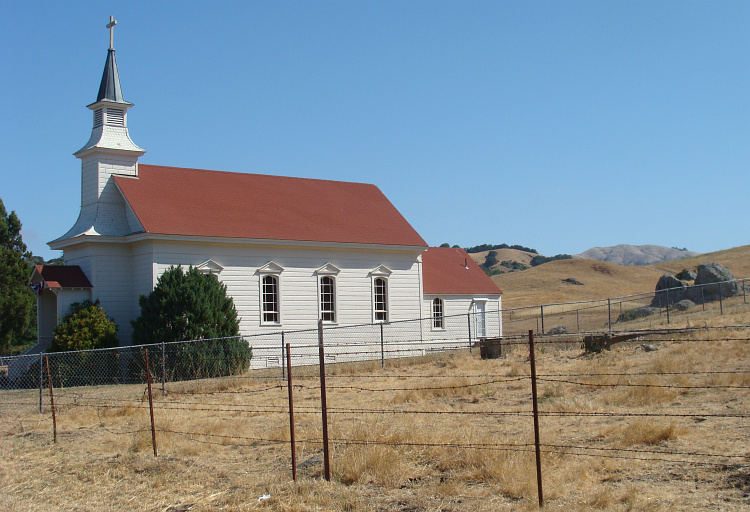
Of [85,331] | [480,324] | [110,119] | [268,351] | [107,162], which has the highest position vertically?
[110,119]

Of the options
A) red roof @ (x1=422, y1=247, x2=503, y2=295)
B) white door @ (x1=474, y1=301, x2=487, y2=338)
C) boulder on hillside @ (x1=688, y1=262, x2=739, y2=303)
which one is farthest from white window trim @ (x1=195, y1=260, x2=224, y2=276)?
boulder on hillside @ (x1=688, y1=262, x2=739, y2=303)

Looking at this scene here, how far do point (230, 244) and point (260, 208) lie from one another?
3343 millimetres

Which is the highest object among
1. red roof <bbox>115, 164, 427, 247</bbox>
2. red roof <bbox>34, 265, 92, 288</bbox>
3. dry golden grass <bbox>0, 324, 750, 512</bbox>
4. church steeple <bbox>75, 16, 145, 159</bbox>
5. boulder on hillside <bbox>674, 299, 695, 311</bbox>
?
church steeple <bbox>75, 16, 145, 159</bbox>

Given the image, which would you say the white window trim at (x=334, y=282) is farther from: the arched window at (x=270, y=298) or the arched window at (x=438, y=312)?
the arched window at (x=438, y=312)

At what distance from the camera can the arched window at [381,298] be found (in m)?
36.0

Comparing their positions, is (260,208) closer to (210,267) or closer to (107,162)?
(210,267)

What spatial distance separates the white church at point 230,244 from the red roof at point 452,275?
368 cm

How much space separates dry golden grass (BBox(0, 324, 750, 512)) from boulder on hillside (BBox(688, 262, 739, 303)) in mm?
24023

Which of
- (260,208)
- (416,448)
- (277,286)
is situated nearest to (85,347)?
(277,286)

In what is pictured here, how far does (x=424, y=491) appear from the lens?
9797 mm

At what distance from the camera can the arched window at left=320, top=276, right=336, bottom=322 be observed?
112 ft

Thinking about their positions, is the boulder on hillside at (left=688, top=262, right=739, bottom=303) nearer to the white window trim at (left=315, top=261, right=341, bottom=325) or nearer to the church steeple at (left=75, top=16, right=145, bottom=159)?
the white window trim at (left=315, top=261, right=341, bottom=325)

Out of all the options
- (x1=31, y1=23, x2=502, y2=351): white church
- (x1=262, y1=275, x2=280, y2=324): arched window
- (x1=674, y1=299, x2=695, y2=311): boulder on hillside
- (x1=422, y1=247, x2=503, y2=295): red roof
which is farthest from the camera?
(x1=422, y1=247, x2=503, y2=295): red roof

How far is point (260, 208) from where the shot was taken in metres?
34.0
